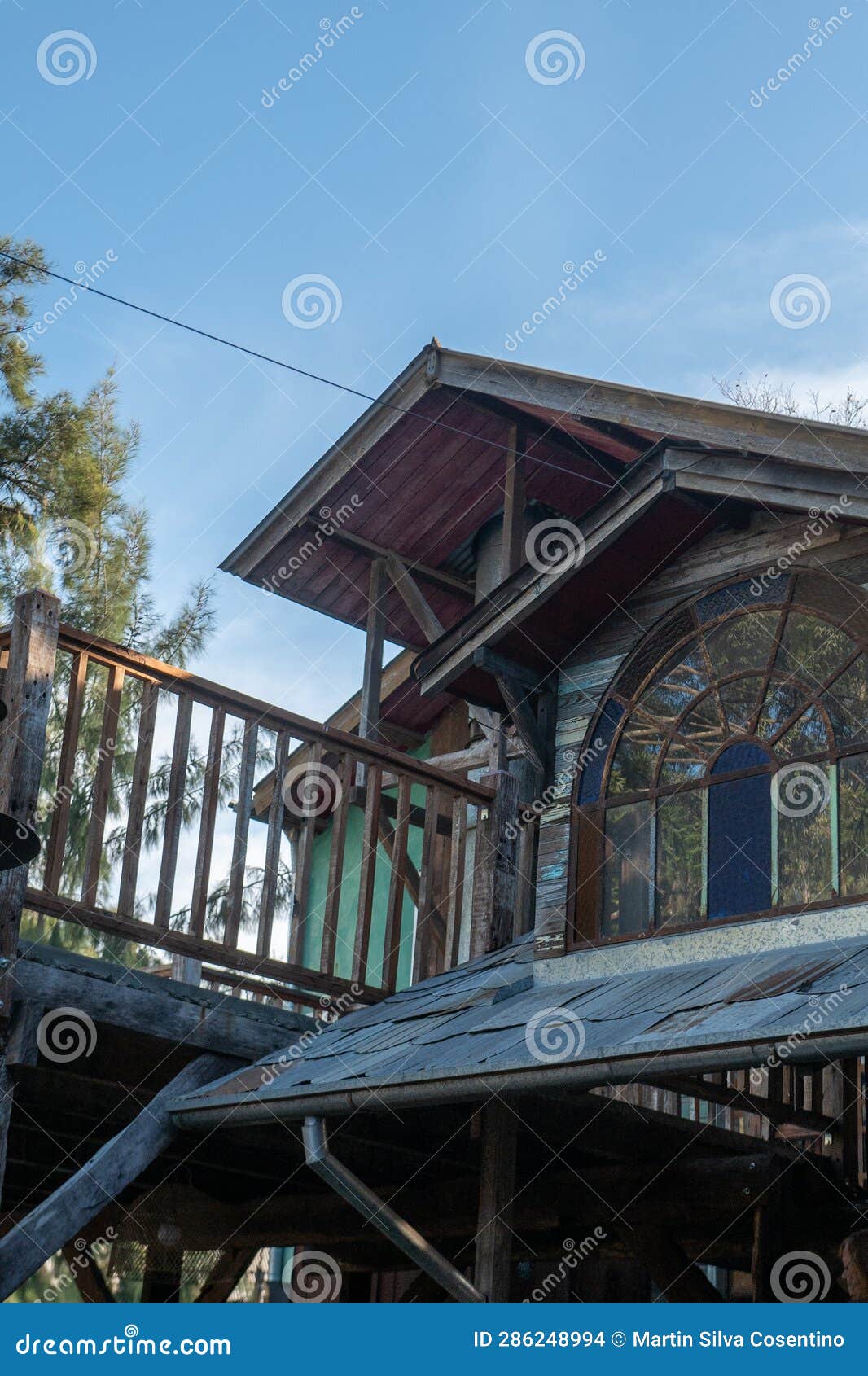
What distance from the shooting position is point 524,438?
11.0 metres

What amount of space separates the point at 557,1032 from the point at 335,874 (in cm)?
253

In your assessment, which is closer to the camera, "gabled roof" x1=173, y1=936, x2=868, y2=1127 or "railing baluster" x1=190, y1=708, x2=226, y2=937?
"gabled roof" x1=173, y1=936, x2=868, y2=1127

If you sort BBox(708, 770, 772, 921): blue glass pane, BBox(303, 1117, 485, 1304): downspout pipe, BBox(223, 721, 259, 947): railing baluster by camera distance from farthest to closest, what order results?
BBox(223, 721, 259, 947): railing baluster < BBox(708, 770, 772, 921): blue glass pane < BBox(303, 1117, 485, 1304): downspout pipe

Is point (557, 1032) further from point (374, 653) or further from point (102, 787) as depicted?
point (374, 653)

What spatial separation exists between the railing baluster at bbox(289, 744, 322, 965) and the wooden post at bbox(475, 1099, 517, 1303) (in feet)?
4.47

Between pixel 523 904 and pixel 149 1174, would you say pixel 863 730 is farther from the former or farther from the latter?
pixel 149 1174

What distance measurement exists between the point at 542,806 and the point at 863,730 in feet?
6.15

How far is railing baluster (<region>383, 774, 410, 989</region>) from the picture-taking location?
8375 mm

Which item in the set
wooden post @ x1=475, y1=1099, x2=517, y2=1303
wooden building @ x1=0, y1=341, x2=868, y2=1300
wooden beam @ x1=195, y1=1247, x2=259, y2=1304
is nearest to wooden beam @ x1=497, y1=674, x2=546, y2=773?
wooden building @ x1=0, y1=341, x2=868, y2=1300

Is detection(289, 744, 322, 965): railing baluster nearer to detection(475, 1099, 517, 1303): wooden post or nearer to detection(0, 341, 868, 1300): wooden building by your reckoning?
detection(0, 341, 868, 1300): wooden building

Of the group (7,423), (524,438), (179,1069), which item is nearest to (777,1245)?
(179,1069)

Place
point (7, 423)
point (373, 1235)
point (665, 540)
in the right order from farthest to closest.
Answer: point (7, 423), point (373, 1235), point (665, 540)

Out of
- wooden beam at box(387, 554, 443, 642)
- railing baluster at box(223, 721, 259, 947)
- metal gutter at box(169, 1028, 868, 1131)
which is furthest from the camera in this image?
wooden beam at box(387, 554, 443, 642)

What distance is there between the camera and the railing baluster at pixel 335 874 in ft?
26.3
